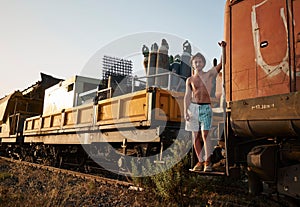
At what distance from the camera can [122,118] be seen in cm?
637

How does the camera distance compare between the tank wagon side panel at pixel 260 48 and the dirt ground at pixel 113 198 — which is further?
the dirt ground at pixel 113 198

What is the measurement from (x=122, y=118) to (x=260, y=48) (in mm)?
3387

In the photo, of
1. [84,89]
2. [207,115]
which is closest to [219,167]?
[207,115]

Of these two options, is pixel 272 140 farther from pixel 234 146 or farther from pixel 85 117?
pixel 85 117

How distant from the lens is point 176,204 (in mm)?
4637

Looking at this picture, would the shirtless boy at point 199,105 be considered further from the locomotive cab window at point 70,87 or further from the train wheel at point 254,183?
the locomotive cab window at point 70,87

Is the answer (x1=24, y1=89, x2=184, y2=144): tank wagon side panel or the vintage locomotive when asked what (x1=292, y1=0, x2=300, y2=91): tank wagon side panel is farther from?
(x1=24, y1=89, x2=184, y2=144): tank wagon side panel

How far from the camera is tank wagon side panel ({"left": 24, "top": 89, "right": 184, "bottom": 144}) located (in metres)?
5.61

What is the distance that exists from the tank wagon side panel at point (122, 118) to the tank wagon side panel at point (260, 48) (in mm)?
1746

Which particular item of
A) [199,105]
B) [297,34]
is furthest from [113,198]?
[297,34]

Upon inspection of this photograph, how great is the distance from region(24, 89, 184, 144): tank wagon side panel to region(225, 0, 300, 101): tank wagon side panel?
5.73ft

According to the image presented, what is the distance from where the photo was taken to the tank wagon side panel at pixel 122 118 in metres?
5.61

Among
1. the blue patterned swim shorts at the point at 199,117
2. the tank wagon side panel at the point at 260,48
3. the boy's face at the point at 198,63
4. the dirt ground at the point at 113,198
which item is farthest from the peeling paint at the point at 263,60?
the dirt ground at the point at 113,198

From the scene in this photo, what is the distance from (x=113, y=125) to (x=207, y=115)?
10.0 ft
